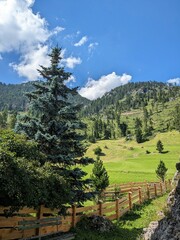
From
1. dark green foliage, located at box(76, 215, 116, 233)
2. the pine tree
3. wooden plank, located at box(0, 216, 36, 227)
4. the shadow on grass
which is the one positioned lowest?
the shadow on grass

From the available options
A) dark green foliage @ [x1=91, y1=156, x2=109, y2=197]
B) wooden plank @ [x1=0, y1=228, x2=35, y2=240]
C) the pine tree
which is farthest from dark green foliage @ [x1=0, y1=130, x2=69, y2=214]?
dark green foliage @ [x1=91, y1=156, x2=109, y2=197]

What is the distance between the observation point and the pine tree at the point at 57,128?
15.5 meters

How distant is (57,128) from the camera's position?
52.6 ft

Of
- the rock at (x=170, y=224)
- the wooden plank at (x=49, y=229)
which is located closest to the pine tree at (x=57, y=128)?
the wooden plank at (x=49, y=229)

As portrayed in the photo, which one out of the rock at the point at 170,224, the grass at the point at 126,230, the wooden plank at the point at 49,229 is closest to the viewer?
the rock at the point at 170,224

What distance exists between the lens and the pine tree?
1550 cm

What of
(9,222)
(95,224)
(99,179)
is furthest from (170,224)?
(99,179)

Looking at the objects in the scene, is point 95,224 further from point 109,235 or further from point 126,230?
point 126,230

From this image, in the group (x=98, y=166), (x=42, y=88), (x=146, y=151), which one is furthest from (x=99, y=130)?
(x=42, y=88)

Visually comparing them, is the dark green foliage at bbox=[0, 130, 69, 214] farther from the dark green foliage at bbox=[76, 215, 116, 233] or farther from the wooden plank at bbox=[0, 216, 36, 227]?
the dark green foliage at bbox=[76, 215, 116, 233]

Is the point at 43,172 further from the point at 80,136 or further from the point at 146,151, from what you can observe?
the point at 146,151

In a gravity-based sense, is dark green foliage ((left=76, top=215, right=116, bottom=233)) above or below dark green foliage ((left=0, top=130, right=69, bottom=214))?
below

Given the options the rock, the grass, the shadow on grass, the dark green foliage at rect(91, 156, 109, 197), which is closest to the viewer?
the rock

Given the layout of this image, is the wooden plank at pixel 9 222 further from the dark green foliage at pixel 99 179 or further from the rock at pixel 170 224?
the dark green foliage at pixel 99 179
